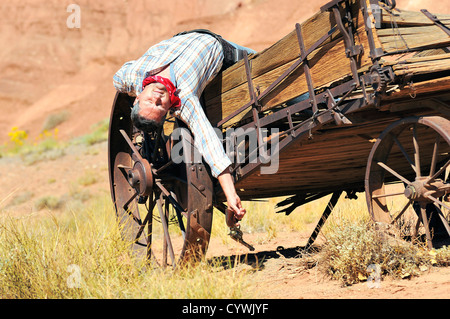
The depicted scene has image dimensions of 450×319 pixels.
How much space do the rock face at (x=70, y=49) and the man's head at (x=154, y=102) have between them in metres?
21.5

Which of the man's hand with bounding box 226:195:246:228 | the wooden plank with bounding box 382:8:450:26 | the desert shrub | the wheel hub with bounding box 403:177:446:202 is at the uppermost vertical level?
the wooden plank with bounding box 382:8:450:26

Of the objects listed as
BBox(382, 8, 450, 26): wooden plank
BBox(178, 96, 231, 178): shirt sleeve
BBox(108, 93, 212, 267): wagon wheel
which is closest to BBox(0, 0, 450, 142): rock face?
BBox(108, 93, 212, 267): wagon wheel

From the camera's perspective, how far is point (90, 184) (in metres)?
15.9

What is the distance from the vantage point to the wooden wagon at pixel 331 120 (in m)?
3.27

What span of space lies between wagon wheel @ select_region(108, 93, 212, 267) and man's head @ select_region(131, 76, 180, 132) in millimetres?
264

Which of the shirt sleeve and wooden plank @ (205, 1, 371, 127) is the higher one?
wooden plank @ (205, 1, 371, 127)

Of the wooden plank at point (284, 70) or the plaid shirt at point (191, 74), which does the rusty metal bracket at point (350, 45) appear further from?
the plaid shirt at point (191, 74)

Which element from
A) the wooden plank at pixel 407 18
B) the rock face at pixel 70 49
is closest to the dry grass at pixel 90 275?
the wooden plank at pixel 407 18

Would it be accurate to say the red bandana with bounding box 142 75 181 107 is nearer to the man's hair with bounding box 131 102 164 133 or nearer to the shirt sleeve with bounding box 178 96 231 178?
the shirt sleeve with bounding box 178 96 231 178

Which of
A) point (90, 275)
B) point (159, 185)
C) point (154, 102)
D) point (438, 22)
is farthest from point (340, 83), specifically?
point (90, 275)

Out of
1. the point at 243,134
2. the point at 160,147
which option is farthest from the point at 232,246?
the point at 243,134

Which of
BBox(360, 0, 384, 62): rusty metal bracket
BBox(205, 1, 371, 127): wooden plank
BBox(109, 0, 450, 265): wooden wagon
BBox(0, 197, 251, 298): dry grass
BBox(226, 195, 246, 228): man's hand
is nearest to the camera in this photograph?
BBox(0, 197, 251, 298): dry grass

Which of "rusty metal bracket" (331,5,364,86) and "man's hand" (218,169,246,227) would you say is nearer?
"rusty metal bracket" (331,5,364,86)

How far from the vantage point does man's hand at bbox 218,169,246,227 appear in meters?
3.95
